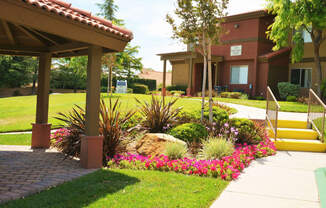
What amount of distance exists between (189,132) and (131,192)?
3.44 m

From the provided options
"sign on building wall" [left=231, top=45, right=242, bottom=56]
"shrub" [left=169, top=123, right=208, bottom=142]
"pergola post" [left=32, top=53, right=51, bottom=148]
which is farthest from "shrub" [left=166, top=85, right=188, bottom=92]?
"pergola post" [left=32, top=53, right=51, bottom=148]

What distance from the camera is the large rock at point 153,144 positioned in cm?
688

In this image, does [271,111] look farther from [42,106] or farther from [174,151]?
[42,106]

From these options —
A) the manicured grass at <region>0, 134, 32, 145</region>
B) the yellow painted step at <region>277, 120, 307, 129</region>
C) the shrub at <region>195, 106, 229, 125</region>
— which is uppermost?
the shrub at <region>195, 106, 229, 125</region>

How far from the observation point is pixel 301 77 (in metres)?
21.1

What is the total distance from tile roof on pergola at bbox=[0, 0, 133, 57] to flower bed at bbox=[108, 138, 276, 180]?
7.75ft

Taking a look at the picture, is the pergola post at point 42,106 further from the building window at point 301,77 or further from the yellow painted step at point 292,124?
the building window at point 301,77

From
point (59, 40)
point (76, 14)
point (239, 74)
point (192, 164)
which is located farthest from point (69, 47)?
point (239, 74)

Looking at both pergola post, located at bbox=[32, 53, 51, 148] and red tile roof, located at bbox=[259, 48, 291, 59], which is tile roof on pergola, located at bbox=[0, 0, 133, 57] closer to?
pergola post, located at bbox=[32, 53, 51, 148]

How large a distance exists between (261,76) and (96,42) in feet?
59.5

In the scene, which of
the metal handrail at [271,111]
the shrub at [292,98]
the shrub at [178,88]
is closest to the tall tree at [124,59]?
the shrub at [178,88]

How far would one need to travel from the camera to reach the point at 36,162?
626 centimetres

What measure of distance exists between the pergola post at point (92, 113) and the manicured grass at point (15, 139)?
11.7 feet

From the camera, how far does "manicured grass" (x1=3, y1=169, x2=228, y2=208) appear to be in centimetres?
404
